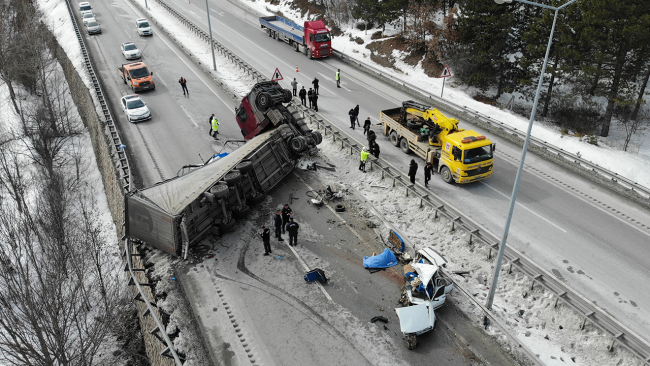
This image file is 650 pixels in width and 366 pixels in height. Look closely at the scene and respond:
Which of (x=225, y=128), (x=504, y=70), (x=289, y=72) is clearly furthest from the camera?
(x=289, y=72)

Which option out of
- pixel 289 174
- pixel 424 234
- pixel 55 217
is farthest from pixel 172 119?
pixel 424 234

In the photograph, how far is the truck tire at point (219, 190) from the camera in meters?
15.2

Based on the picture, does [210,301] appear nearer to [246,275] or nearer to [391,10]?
[246,275]

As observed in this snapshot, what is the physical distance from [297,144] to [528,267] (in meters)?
10.9

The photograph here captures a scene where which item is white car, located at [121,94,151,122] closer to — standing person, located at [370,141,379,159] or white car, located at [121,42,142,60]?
white car, located at [121,42,142,60]

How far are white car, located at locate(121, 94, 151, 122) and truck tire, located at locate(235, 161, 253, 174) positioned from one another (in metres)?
12.4

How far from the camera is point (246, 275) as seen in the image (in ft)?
47.3

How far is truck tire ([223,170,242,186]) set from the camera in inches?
630

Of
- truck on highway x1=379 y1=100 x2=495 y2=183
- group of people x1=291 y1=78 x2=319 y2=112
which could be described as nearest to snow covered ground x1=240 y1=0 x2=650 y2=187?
truck on highway x1=379 y1=100 x2=495 y2=183

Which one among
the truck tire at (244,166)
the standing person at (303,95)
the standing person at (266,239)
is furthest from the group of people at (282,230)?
the standing person at (303,95)

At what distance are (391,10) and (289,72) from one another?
37.8 feet

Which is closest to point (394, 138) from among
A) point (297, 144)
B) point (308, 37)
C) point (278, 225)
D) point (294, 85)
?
point (297, 144)

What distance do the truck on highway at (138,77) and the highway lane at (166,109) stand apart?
1.67ft

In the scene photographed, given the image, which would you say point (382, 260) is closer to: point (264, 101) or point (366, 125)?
point (264, 101)
